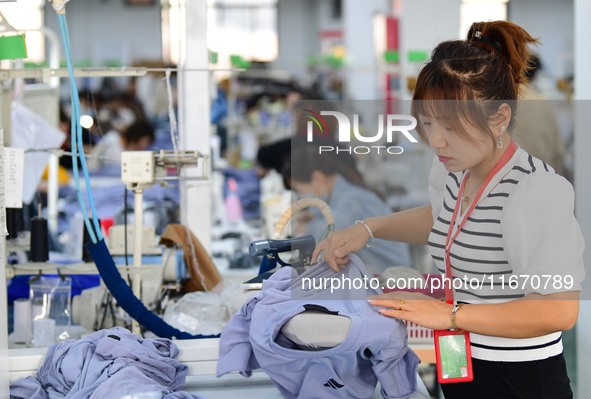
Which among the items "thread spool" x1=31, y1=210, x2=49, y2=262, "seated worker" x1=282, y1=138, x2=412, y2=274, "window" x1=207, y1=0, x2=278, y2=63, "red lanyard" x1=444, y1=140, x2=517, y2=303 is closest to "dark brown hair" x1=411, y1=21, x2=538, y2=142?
"red lanyard" x1=444, y1=140, x2=517, y2=303

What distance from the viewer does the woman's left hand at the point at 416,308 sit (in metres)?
1.83

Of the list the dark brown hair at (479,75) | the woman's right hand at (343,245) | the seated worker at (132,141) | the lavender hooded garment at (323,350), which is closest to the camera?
the dark brown hair at (479,75)

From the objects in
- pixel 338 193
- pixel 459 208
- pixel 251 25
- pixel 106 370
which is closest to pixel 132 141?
pixel 338 193

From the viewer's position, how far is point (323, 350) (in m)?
1.96

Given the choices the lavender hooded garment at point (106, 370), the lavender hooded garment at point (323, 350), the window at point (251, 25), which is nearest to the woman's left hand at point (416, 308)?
the lavender hooded garment at point (323, 350)

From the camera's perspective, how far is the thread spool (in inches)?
128

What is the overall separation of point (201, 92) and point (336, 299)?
7.87ft

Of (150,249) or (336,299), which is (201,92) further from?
(336,299)

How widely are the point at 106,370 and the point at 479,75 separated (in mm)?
1065

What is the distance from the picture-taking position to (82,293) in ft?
10.3

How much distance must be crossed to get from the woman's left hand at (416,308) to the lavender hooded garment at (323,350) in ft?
0.09

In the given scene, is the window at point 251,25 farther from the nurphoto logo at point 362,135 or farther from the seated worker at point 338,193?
the nurphoto logo at point 362,135

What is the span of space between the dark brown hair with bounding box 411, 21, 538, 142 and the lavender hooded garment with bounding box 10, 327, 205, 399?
0.87 meters

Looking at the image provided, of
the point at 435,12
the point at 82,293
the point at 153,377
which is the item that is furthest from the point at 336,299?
the point at 435,12
